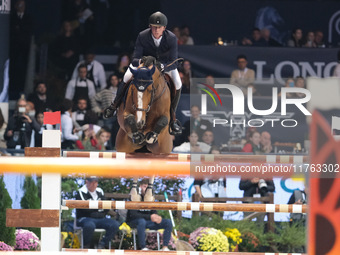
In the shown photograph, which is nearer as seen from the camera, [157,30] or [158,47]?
[157,30]

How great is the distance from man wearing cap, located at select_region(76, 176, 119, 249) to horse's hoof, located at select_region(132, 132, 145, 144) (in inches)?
92.0

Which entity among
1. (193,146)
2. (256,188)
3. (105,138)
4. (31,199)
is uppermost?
(105,138)

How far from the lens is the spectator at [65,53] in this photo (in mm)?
12516

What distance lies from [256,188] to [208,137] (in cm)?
120

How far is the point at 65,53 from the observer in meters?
12.5

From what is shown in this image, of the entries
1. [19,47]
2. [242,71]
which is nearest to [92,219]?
[242,71]

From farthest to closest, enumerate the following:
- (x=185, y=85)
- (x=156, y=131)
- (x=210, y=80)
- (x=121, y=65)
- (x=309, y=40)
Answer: (x=309, y=40) < (x=121, y=65) < (x=185, y=85) < (x=210, y=80) < (x=156, y=131)

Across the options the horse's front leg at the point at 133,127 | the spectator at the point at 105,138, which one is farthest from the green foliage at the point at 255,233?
the horse's front leg at the point at 133,127

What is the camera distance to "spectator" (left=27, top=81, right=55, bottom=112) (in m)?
11.5

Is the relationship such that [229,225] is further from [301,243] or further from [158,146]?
[158,146]

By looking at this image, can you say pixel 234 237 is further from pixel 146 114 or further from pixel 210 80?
pixel 210 80

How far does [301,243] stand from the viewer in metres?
9.20

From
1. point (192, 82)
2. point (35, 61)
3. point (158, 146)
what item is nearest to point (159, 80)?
point (158, 146)

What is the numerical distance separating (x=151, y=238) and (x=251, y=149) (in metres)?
2.06
